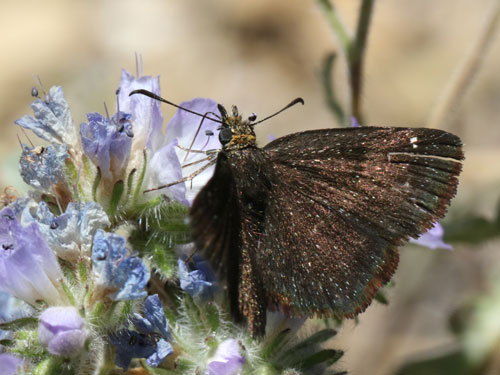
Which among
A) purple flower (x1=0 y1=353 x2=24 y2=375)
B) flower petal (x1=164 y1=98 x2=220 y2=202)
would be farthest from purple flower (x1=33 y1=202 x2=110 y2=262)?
purple flower (x1=0 y1=353 x2=24 y2=375)

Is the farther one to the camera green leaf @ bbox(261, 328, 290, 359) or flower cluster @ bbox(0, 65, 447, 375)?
green leaf @ bbox(261, 328, 290, 359)

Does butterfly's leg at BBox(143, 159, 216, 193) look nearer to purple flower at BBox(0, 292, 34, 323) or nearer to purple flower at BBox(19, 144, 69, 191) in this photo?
purple flower at BBox(19, 144, 69, 191)

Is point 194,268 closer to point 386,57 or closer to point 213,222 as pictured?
point 213,222

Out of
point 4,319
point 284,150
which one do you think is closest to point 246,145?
point 284,150

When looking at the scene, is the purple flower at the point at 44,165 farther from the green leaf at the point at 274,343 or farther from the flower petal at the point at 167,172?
the green leaf at the point at 274,343

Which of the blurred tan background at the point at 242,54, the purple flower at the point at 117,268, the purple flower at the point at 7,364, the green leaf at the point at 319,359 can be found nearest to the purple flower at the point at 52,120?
the purple flower at the point at 117,268
